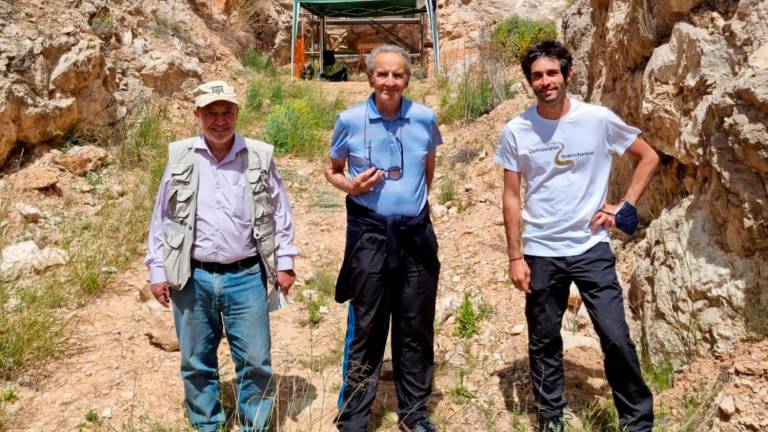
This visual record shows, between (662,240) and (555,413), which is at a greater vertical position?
(662,240)

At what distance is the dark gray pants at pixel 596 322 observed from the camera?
2.48m

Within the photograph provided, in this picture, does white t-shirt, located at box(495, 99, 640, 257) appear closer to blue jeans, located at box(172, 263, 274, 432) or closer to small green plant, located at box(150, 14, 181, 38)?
blue jeans, located at box(172, 263, 274, 432)

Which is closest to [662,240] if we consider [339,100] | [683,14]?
[683,14]

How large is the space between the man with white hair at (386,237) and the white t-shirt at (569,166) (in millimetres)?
443

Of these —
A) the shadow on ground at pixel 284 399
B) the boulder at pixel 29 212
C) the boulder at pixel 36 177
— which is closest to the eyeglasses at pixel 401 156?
the shadow on ground at pixel 284 399

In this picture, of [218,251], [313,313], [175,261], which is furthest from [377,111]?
[313,313]

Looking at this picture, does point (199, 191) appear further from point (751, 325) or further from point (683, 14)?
point (683, 14)

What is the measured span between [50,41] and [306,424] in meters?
4.92

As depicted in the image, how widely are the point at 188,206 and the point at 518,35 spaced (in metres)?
8.56

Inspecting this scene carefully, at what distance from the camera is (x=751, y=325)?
260 centimetres

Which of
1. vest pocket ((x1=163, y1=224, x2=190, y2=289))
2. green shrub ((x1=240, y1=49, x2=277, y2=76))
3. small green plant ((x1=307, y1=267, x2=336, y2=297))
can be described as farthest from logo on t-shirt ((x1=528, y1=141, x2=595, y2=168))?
green shrub ((x1=240, y1=49, x2=277, y2=76))

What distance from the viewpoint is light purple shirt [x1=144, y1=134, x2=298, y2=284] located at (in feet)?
8.41

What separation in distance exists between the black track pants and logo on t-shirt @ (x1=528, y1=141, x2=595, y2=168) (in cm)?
72

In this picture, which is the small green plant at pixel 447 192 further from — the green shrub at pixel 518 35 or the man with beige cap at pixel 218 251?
the green shrub at pixel 518 35
